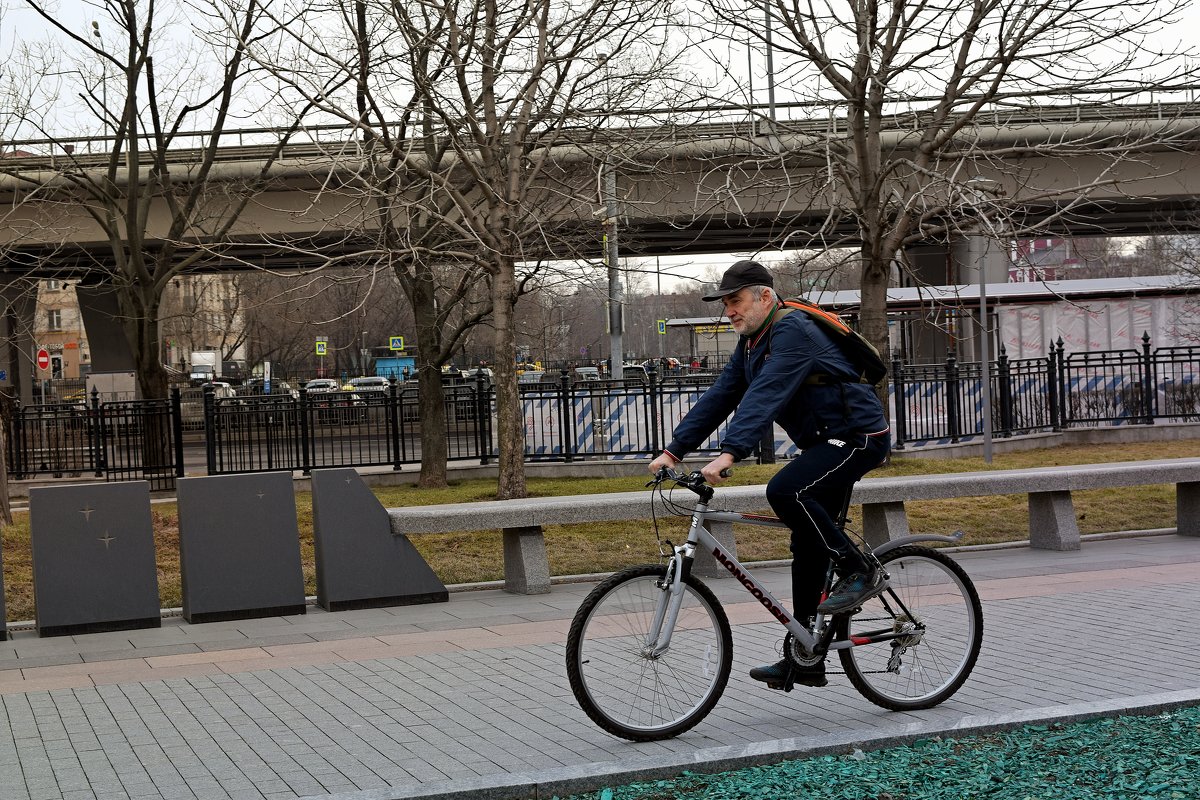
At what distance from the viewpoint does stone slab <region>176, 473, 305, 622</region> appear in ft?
27.5

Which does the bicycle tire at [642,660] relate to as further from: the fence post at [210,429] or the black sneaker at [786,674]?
the fence post at [210,429]

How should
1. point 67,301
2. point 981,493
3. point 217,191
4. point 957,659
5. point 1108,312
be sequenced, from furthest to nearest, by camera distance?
point 67,301 < point 1108,312 < point 217,191 < point 981,493 < point 957,659

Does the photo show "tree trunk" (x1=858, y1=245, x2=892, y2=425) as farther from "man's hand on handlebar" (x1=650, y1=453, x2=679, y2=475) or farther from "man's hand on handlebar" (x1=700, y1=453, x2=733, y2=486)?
"man's hand on handlebar" (x1=700, y1=453, x2=733, y2=486)

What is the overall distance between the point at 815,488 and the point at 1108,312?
1107 inches

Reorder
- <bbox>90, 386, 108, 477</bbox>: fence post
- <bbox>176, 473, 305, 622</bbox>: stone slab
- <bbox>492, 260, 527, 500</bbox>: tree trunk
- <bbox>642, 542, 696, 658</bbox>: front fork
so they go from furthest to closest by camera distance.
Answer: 1. <bbox>90, 386, 108, 477</bbox>: fence post
2. <bbox>492, 260, 527, 500</bbox>: tree trunk
3. <bbox>176, 473, 305, 622</bbox>: stone slab
4. <bbox>642, 542, 696, 658</bbox>: front fork

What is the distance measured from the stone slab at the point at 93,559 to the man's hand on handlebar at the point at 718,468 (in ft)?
15.2

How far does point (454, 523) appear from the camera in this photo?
894 centimetres

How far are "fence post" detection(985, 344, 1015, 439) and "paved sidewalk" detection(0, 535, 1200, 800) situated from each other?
44.3 feet

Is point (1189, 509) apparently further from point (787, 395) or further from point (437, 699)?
point (437, 699)

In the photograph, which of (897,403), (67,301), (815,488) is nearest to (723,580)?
(815,488)

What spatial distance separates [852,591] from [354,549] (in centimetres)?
441

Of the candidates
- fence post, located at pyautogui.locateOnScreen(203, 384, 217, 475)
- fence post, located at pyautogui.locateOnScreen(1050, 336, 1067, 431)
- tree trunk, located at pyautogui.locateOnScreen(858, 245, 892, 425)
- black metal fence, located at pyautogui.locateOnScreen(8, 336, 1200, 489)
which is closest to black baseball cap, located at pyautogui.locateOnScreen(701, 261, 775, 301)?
tree trunk, located at pyautogui.locateOnScreen(858, 245, 892, 425)

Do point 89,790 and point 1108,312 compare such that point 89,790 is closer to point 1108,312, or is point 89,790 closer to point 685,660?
point 685,660

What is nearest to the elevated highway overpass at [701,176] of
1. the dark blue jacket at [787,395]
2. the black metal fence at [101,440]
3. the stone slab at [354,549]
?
the black metal fence at [101,440]
